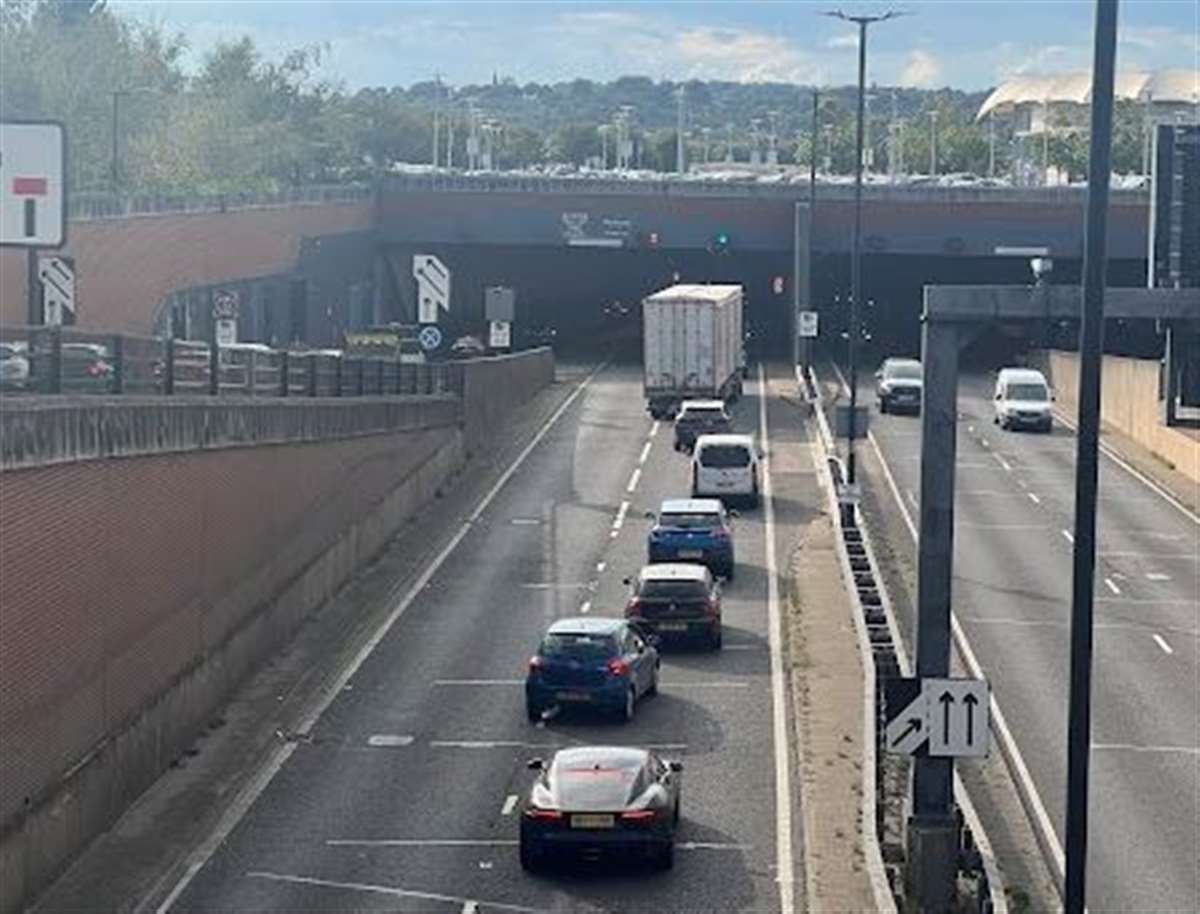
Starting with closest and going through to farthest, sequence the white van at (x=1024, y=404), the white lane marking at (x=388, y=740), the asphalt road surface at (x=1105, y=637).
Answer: the asphalt road surface at (x=1105, y=637) < the white lane marking at (x=388, y=740) < the white van at (x=1024, y=404)

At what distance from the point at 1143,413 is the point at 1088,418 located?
2157 inches

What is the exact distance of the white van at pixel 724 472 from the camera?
58531mm

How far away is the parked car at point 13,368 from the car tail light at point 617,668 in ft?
32.4

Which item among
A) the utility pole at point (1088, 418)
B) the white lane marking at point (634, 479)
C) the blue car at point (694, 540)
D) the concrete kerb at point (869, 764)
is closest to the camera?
the utility pole at point (1088, 418)

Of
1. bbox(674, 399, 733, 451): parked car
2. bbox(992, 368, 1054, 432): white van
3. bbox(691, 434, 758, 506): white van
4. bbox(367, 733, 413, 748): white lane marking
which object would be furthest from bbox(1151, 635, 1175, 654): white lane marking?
bbox(992, 368, 1054, 432): white van

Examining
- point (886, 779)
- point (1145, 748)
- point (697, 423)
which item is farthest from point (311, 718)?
point (697, 423)

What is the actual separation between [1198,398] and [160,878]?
46289 mm

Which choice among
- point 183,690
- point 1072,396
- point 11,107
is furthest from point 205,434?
point 11,107

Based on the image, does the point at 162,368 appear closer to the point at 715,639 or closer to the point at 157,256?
the point at 715,639

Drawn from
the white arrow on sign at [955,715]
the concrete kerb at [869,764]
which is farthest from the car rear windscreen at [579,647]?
the white arrow on sign at [955,715]

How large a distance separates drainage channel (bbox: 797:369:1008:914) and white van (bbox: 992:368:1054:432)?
88.8 ft

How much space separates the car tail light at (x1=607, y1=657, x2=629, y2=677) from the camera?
119ft

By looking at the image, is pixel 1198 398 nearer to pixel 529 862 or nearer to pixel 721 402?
pixel 721 402

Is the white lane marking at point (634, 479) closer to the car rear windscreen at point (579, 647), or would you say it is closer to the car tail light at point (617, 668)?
the car rear windscreen at point (579, 647)
